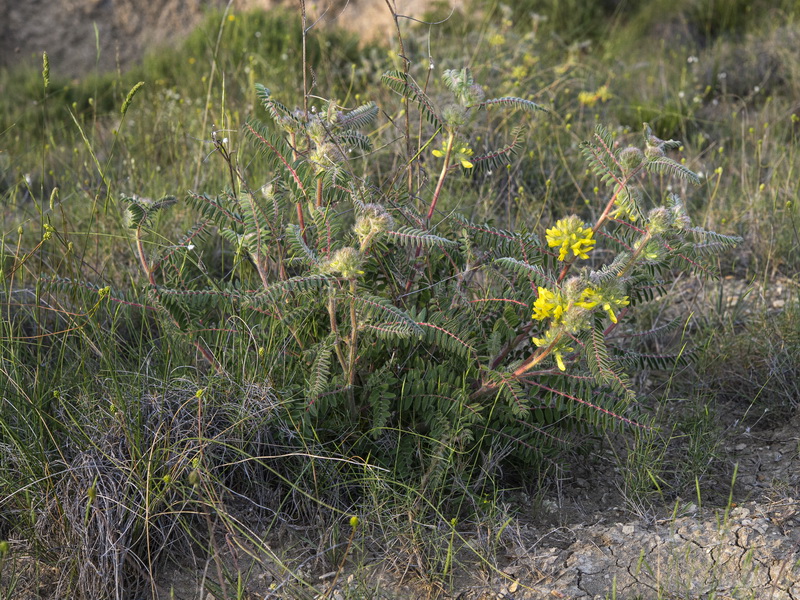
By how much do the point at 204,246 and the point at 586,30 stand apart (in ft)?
12.3

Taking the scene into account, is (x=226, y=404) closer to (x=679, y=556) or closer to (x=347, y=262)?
(x=347, y=262)

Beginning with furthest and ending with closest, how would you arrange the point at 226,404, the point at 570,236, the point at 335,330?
the point at 226,404 → the point at 335,330 → the point at 570,236

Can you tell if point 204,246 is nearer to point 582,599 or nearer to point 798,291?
point 582,599

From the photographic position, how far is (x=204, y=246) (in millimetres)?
2957

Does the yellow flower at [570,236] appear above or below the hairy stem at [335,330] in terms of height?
above

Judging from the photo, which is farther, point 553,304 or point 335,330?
point 335,330

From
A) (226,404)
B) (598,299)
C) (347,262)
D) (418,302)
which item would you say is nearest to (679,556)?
A: (598,299)

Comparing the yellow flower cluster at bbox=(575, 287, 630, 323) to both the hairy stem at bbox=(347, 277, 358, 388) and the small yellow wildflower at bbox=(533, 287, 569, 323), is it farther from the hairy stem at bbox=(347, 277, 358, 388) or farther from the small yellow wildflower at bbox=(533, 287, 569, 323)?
the hairy stem at bbox=(347, 277, 358, 388)

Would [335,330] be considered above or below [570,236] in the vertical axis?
below

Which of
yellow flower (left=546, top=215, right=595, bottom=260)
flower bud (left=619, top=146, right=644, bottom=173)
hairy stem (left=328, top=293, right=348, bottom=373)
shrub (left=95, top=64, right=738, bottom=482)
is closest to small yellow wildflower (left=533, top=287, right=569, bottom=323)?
shrub (left=95, top=64, right=738, bottom=482)

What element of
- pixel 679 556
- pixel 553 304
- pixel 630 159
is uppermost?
pixel 630 159

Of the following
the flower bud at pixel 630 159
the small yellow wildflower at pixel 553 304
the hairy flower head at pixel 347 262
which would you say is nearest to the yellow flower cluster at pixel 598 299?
the small yellow wildflower at pixel 553 304

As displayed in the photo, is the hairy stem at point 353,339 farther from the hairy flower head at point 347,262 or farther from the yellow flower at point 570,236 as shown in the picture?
the yellow flower at point 570,236

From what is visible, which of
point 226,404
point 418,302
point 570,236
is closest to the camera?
point 570,236
